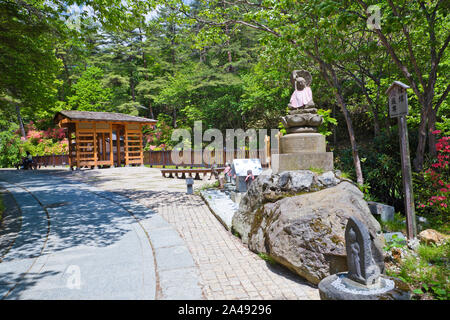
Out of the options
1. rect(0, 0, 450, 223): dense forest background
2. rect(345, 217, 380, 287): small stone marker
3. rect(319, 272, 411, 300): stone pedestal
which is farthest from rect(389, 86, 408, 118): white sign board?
rect(319, 272, 411, 300): stone pedestal

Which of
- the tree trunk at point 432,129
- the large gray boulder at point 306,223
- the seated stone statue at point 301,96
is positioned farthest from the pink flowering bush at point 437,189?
the seated stone statue at point 301,96

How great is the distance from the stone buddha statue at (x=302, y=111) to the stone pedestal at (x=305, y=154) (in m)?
0.25

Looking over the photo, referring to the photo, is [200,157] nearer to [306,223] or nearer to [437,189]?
[437,189]

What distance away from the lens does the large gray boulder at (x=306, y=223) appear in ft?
12.3

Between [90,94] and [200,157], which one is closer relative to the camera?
Answer: [200,157]

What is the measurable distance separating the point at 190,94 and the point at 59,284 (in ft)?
75.5

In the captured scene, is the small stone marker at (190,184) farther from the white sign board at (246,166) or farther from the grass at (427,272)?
the grass at (427,272)

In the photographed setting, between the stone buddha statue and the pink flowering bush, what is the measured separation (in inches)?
116

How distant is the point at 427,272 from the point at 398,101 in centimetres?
313

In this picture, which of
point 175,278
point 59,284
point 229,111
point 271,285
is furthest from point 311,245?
point 229,111

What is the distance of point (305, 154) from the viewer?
20.4 feet

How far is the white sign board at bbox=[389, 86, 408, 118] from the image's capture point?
5.12 meters

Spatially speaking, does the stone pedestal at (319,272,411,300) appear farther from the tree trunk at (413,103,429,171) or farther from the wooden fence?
the wooden fence

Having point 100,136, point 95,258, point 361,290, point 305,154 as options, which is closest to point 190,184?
point 305,154
